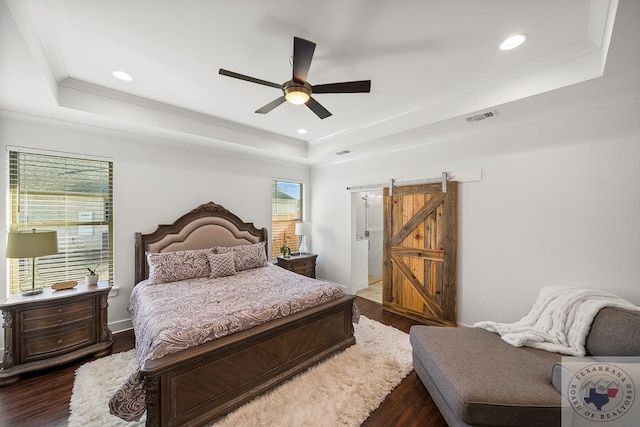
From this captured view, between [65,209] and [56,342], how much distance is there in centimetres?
150

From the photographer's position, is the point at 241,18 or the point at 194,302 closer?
the point at 241,18

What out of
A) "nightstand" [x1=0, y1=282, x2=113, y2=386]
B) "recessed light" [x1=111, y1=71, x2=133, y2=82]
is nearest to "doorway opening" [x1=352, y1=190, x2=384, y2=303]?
"recessed light" [x1=111, y1=71, x2=133, y2=82]

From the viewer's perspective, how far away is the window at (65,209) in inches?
105

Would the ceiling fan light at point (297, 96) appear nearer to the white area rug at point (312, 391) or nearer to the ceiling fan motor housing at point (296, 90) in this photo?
the ceiling fan motor housing at point (296, 90)

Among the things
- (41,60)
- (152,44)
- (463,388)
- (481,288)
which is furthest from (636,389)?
(41,60)

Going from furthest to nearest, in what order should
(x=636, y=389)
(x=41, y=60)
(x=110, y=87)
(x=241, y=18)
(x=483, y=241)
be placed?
(x=483, y=241)
(x=110, y=87)
(x=41, y=60)
(x=241, y=18)
(x=636, y=389)

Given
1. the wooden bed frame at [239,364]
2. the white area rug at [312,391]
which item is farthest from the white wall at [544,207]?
the wooden bed frame at [239,364]

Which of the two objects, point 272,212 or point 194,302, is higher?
point 272,212

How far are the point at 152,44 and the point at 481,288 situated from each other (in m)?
4.24

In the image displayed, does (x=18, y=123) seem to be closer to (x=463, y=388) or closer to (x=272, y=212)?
(x=272, y=212)

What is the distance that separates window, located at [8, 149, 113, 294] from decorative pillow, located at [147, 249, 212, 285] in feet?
2.20

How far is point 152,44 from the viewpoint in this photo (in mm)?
1942

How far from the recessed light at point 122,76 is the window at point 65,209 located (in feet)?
4.31

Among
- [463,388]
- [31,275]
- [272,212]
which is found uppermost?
[272,212]
